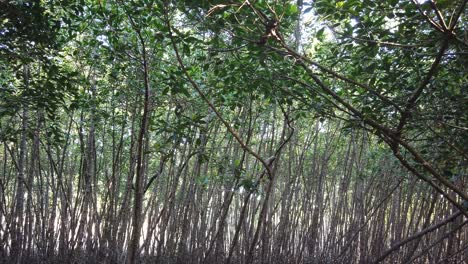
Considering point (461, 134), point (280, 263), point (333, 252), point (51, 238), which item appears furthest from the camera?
point (333, 252)

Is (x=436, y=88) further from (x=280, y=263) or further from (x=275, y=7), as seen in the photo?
(x=280, y=263)

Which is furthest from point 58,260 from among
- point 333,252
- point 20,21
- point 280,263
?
point 333,252

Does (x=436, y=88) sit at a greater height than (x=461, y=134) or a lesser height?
greater

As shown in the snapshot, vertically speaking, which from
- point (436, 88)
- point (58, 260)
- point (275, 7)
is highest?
point (275, 7)

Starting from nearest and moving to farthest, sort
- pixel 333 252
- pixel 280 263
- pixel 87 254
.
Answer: pixel 87 254, pixel 280 263, pixel 333 252

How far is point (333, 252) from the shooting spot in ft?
18.6

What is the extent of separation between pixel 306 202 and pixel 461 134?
380cm

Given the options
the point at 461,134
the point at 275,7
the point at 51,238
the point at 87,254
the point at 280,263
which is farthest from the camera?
the point at 280,263

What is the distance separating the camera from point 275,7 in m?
1.86

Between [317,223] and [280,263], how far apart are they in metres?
0.74

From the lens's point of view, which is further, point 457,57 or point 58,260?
point 58,260

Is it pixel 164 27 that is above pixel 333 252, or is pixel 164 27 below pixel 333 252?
above

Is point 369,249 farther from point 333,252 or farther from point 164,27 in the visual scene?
point 164,27

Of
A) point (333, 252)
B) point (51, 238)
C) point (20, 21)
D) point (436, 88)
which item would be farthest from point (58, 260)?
point (436, 88)
